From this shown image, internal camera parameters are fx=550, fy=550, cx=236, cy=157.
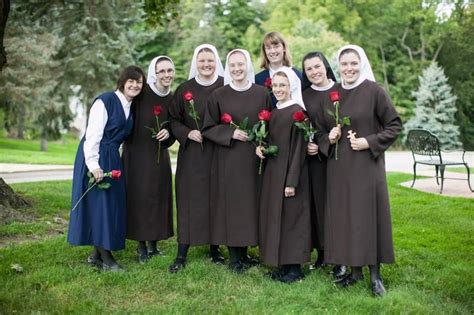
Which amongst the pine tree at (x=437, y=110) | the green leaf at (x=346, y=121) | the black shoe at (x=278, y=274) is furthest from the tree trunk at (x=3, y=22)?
the pine tree at (x=437, y=110)

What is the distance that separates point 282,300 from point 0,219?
524 centimetres

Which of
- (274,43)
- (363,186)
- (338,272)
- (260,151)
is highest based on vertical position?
(274,43)

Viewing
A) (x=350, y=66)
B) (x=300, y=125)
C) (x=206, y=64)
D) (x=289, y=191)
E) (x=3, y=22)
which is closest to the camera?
(x=350, y=66)

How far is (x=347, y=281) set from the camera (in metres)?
5.28

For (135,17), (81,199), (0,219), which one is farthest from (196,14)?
(81,199)

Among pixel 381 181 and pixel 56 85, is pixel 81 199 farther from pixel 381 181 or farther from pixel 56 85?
pixel 56 85

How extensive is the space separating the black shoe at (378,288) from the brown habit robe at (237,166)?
4.20 ft

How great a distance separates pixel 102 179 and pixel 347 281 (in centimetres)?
265

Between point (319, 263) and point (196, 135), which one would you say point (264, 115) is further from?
point (319, 263)

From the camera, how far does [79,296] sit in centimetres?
496

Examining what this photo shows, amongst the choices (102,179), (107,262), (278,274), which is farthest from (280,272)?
(102,179)

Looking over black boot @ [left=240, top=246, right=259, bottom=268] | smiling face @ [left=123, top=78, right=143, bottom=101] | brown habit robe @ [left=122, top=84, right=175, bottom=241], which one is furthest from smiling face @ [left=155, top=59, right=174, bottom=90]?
black boot @ [left=240, top=246, right=259, bottom=268]

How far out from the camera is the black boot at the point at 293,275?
215 inches

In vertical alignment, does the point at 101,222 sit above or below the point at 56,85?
below
